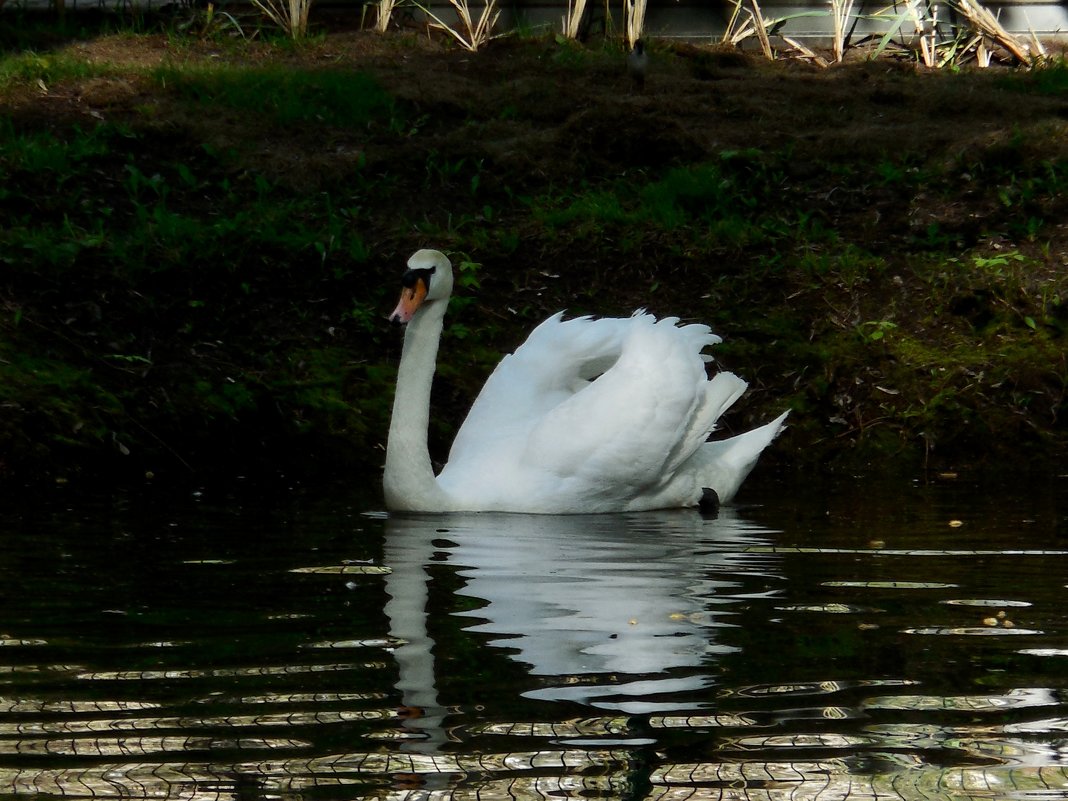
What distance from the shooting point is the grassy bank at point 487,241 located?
8.25 meters

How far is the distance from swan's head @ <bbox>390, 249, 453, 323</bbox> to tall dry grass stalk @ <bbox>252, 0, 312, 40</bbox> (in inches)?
258

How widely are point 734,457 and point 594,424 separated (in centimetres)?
85

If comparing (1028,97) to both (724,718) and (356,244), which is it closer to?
(356,244)

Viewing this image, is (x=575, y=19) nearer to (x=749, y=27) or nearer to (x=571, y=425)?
(x=749, y=27)

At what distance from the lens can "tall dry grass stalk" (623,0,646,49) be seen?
13.1m

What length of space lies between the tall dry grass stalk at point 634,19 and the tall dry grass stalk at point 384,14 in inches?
73.0

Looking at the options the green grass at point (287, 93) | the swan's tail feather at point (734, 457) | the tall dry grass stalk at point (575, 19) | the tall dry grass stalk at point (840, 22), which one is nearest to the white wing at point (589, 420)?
the swan's tail feather at point (734, 457)

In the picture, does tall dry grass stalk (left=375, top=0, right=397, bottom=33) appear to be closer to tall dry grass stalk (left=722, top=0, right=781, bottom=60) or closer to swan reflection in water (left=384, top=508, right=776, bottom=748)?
tall dry grass stalk (left=722, top=0, right=781, bottom=60)

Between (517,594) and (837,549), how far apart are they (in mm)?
1388

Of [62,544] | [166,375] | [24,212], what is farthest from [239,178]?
[62,544]

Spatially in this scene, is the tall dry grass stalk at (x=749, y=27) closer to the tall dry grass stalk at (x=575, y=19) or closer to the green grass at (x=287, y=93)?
the tall dry grass stalk at (x=575, y=19)

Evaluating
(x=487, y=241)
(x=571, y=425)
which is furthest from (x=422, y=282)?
(x=487, y=241)

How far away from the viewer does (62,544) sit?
19.5 ft

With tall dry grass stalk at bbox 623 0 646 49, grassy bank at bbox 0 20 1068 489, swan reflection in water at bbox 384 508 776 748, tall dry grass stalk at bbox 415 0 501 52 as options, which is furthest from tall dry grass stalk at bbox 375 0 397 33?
swan reflection in water at bbox 384 508 776 748
